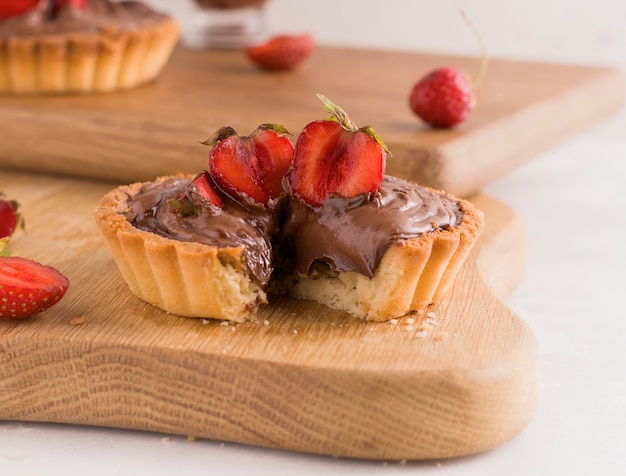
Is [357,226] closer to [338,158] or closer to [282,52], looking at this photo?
[338,158]

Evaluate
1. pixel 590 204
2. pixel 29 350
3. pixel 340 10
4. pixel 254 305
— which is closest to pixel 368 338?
pixel 254 305

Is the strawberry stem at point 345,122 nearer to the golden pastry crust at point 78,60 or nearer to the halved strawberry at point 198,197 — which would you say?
the halved strawberry at point 198,197

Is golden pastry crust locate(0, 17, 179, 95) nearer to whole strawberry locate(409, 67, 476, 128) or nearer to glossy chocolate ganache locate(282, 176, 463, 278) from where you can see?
whole strawberry locate(409, 67, 476, 128)

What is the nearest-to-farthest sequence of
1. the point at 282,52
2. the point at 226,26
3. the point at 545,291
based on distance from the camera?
the point at 545,291 < the point at 282,52 < the point at 226,26

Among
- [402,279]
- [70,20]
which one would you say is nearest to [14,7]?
[70,20]

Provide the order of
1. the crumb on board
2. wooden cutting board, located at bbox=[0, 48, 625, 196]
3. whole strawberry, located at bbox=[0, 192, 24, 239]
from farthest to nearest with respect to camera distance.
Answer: wooden cutting board, located at bbox=[0, 48, 625, 196] → whole strawberry, located at bbox=[0, 192, 24, 239] → the crumb on board

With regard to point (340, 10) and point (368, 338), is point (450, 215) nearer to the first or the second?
point (368, 338)

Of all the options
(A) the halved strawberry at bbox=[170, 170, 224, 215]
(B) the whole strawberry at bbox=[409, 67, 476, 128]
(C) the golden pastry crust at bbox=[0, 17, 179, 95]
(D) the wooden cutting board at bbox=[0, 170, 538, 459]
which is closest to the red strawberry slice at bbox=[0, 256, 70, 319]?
(D) the wooden cutting board at bbox=[0, 170, 538, 459]
